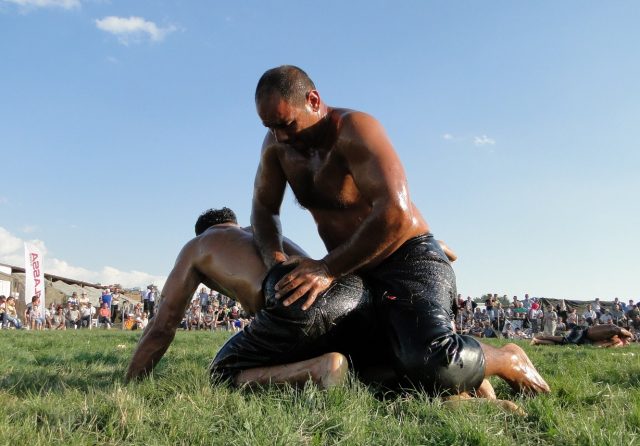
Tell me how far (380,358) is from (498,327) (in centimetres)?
1754

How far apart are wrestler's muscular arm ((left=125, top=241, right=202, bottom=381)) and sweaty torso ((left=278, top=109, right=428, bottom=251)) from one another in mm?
858

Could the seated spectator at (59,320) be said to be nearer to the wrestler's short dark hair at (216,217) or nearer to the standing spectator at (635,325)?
the wrestler's short dark hair at (216,217)

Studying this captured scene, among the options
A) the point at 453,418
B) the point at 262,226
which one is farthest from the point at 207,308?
the point at 453,418

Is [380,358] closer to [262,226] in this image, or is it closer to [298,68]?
[262,226]

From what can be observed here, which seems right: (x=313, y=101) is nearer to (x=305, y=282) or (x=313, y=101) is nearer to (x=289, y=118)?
(x=289, y=118)

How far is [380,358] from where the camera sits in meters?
3.63

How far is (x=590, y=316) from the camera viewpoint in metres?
20.2

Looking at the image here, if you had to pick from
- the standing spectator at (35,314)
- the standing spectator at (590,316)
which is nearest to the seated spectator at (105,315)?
the standing spectator at (35,314)

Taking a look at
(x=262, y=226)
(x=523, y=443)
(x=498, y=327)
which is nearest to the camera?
(x=523, y=443)

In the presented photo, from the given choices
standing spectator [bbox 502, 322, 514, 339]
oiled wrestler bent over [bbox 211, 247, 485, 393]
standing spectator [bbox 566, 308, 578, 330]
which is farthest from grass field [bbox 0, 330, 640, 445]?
standing spectator [bbox 566, 308, 578, 330]

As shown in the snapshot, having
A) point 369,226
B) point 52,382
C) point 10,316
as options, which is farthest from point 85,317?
point 369,226

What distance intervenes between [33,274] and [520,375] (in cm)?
1991

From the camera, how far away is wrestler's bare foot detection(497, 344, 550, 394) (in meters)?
3.46

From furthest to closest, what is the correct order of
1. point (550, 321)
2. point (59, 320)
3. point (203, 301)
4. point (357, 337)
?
point (203, 301) < point (59, 320) < point (550, 321) < point (357, 337)
